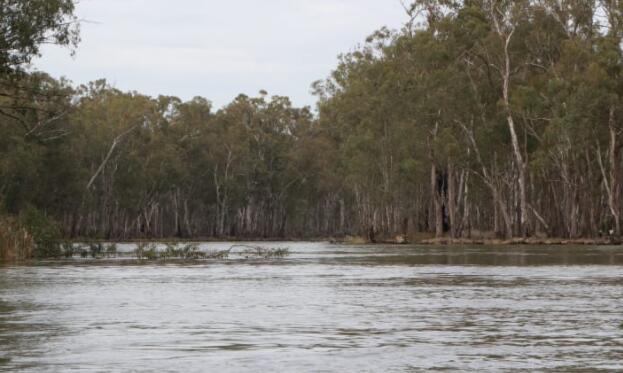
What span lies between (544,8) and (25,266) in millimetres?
55154

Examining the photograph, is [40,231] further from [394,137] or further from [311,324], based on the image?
[394,137]

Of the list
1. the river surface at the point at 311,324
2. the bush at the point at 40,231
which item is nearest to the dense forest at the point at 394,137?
the bush at the point at 40,231

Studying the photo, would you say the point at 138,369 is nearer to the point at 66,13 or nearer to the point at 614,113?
the point at 66,13

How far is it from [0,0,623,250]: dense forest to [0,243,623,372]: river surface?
Result: 19.0m

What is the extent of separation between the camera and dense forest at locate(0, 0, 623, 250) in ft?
260

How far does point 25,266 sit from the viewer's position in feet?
126

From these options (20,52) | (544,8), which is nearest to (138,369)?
(20,52)

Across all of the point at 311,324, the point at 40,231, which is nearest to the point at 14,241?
the point at 40,231

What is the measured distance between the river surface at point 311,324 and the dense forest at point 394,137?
62.4 feet

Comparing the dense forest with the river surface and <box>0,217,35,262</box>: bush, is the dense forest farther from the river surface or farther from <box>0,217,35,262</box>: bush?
the river surface

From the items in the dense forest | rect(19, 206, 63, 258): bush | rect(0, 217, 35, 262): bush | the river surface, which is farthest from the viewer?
the dense forest

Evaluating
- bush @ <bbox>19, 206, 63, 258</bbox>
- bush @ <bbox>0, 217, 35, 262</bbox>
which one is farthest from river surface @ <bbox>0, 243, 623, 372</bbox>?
bush @ <bbox>19, 206, 63, 258</bbox>

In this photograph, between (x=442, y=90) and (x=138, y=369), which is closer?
(x=138, y=369)

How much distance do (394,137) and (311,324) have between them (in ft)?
268
